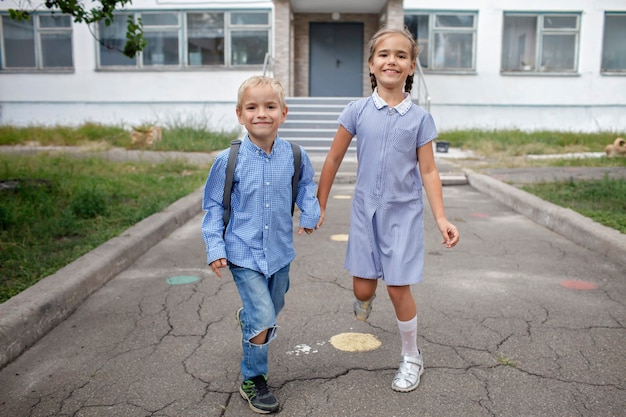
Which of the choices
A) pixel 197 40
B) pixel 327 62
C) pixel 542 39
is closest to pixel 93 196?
pixel 197 40

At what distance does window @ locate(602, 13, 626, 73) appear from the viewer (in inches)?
765

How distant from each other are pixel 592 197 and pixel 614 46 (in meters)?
14.6

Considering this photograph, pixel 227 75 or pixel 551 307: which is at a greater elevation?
pixel 227 75

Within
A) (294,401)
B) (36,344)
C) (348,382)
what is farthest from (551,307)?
(36,344)

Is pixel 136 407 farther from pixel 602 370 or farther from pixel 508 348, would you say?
pixel 602 370

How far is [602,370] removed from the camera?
10.1 feet

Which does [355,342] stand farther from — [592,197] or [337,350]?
[592,197]

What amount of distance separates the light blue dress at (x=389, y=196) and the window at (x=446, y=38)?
17.2 meters

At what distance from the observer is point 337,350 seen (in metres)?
3.38

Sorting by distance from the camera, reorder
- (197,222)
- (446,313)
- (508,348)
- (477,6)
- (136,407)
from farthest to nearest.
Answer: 1. (477,6)
2. (197,222)
3. (446,313)
4. (508,348)
5. (136,407)

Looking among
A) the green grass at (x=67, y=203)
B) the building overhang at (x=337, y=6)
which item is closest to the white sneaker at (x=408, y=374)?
the green grass at (x=67, y=203)

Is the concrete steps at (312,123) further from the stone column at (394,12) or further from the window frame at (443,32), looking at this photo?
the window frame at (443,32)

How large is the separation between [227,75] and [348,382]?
17289 millimetres

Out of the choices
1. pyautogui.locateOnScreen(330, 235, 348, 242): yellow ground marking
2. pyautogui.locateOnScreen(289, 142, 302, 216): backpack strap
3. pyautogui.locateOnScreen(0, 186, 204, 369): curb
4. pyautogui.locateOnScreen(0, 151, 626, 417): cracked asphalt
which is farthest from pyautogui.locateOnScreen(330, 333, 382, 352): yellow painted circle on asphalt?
pyautogui.locateOnScreen(330, 235, 348, 242): yellow ground marking
